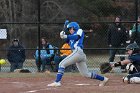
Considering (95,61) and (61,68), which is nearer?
(61,68)

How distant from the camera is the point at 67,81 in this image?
13.1 meters

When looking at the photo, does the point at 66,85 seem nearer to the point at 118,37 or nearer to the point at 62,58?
the point at 62,58

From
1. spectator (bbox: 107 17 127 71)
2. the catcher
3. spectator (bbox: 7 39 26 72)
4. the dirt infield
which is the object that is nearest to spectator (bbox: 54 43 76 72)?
spectator (bbox: 7 39 26 72)

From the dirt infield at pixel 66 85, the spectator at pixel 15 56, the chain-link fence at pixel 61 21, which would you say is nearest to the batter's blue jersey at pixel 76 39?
the dirt infield at pixel 66 85

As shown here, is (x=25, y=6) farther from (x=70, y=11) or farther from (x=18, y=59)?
(x=18, y=59)

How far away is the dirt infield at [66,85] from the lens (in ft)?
35.9

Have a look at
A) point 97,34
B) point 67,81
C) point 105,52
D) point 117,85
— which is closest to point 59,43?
point 97,34

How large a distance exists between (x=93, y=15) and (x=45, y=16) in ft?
8.81

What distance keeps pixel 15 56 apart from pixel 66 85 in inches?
180

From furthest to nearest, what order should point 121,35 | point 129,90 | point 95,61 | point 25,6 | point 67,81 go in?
point 25,6 → point 95,61 → point 121,35 → point 67,81 → point 129,90

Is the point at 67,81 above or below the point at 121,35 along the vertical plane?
below

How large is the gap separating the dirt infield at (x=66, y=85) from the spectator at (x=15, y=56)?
5.52ft

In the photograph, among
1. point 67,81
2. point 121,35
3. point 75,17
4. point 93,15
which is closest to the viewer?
point 67,81

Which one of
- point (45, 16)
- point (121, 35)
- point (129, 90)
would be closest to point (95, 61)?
point (121, 35)
